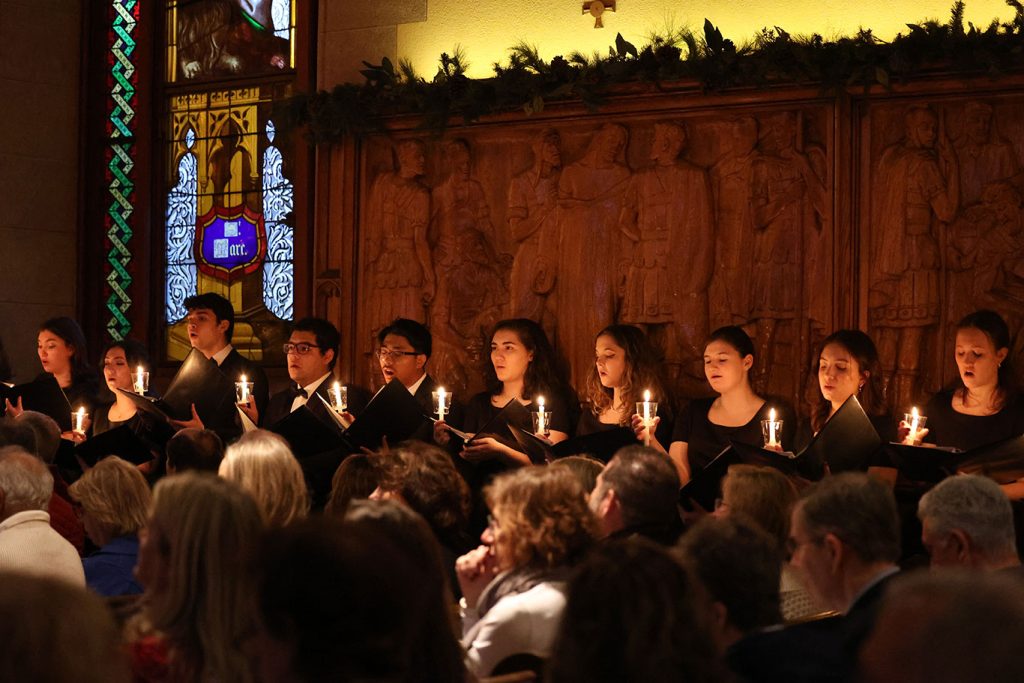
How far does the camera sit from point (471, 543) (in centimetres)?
471

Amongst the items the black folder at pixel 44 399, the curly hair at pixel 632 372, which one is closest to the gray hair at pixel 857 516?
the curly hair at pixel 632 372

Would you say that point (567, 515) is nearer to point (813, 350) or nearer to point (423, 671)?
point (423, 671)

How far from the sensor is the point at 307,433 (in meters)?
6.01

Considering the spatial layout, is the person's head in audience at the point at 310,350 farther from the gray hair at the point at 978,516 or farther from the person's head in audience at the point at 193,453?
the gray hair at the point at 978,516

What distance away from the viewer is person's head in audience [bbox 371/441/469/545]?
4547mm

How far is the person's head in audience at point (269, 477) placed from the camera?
14.1 feet

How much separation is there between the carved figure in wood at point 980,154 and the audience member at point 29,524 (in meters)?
4.41

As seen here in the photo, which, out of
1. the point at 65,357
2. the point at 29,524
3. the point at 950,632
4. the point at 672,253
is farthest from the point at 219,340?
the point at 950,632

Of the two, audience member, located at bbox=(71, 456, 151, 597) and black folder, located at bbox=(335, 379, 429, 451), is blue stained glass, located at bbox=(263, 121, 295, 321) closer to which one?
black folder, located at bbox=(335, 379, 429, 451)

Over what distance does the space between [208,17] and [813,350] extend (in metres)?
4.55

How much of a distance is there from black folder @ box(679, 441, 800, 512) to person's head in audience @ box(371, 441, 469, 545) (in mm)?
1119

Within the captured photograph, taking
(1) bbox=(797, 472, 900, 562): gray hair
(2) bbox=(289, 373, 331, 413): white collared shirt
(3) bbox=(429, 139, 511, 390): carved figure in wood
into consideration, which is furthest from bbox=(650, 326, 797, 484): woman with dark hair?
(1) bbox=(797, 472, 900, 562): gray hair

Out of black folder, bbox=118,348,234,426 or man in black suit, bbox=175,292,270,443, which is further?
man in black suit, bbox=175,292,270,443

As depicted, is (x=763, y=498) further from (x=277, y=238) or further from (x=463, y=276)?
(x=277, y=238)
